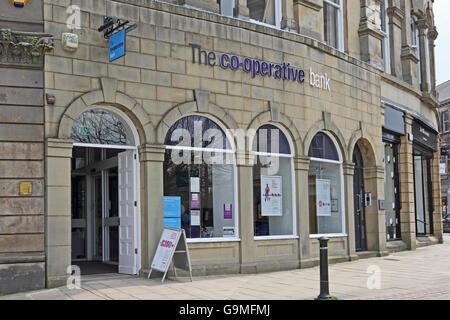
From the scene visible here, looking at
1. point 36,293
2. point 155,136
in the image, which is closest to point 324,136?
point 155,136

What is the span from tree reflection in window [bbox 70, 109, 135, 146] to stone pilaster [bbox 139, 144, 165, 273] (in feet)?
1.57

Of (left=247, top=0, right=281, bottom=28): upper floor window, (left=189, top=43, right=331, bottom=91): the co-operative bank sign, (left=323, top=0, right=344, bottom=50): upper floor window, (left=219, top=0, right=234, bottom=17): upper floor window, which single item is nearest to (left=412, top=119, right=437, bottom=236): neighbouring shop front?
(left=323, top=0, right=344, bottom=50): upper floor window

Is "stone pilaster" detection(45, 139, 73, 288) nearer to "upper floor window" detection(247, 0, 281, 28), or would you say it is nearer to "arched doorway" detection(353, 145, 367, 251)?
"upper floor window" detection(247, 0, 281, 28)

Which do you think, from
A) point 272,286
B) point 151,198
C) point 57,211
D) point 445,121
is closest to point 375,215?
point 272,286

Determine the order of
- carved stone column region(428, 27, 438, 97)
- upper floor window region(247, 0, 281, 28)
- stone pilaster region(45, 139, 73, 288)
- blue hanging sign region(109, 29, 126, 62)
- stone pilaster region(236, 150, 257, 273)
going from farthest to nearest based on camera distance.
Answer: carved stone column region(428, 27, 438, 97) → upper floor window region(247, 0, 281, 28) → stone pilaster region(236, 150, 257, 273) → blue hanging sign region(109, 29, 126, 62) → stone pilaster region(45, 139, 73, 288)

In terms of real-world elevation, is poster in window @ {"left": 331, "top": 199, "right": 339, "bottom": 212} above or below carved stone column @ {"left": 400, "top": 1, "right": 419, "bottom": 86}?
below

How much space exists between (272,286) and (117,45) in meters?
5.16

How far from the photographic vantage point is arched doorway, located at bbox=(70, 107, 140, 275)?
10859 mm

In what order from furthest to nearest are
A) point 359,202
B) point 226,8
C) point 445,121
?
point 445,121, point 359,202, point 226,8

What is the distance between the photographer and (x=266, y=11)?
1384 cm

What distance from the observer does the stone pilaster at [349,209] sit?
15031 millimetres

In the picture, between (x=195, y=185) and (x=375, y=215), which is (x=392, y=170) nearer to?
(x=375, y=215)

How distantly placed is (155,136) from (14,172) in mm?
2735

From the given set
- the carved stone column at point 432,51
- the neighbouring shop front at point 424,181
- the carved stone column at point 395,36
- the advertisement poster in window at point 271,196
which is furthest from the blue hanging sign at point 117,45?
the carved stone column at point 432,51
